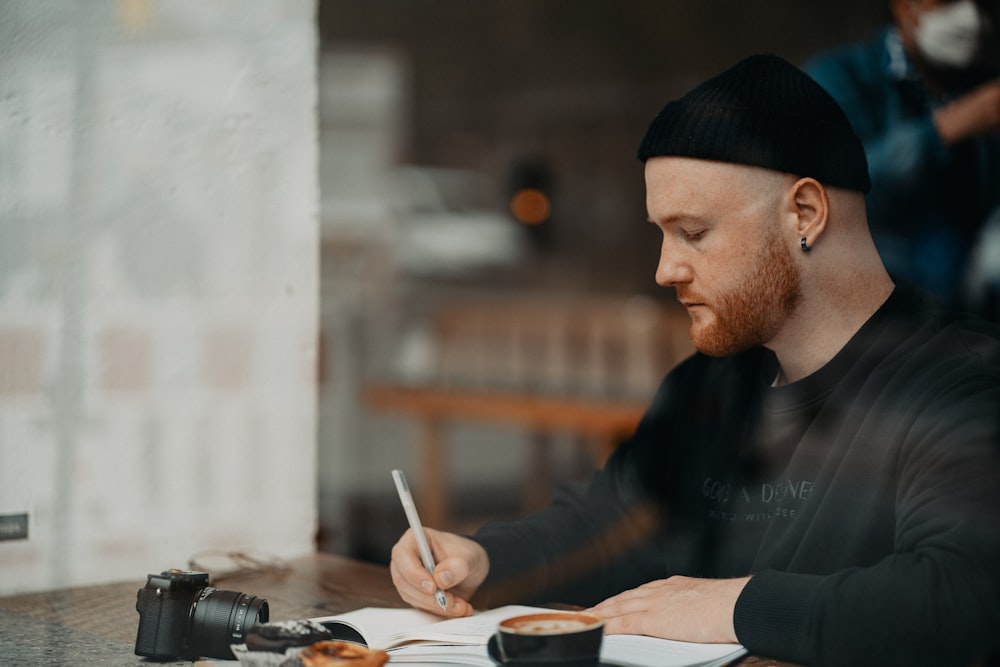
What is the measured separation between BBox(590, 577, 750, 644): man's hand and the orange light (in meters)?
5.13

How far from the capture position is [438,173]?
19.2 feet

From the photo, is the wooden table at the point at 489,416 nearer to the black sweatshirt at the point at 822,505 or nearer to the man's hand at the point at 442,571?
the black sweatshirt at the point at 822,505

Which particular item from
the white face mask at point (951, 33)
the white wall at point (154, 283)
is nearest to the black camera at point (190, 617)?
the white wall at point (154, 283)

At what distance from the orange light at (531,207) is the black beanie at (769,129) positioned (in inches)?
190

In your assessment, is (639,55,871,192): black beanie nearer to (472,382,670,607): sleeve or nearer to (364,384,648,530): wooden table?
(472,382,670,607): sleeve

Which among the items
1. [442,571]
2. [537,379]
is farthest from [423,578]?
[537,379]

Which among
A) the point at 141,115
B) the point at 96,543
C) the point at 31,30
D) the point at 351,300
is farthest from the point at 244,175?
the point at 351,300

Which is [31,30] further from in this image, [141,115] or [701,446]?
[701,446]

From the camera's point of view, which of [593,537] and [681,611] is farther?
[593,537]

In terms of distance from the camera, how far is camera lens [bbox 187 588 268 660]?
3.80ft

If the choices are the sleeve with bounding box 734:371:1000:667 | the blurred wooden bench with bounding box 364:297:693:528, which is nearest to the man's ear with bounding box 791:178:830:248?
the sleeve with bounding box 734:371:1000:667

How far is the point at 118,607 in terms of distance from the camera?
151cm

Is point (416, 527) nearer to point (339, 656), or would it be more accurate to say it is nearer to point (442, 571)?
point (442, 571)

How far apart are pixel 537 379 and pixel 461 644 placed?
2.71 m
